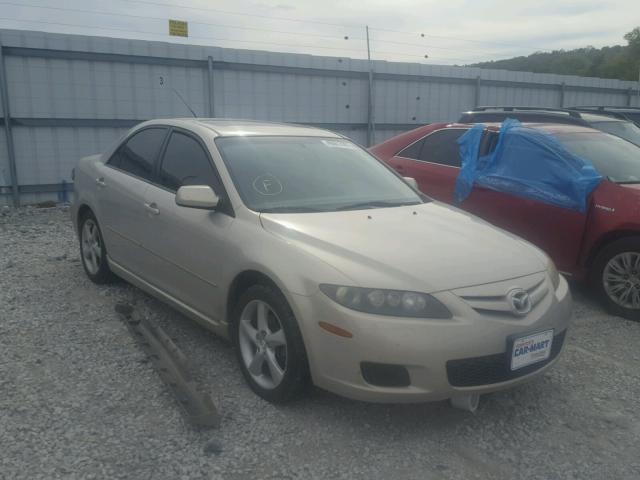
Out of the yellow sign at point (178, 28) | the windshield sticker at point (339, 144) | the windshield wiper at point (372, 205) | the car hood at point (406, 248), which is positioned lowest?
the car hood at point (406, 248)

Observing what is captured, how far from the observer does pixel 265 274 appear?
3203 mm

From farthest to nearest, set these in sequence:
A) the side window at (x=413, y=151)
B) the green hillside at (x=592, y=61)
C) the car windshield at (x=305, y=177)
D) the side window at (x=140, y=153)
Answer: the green hillside at (x=592, y=61) < the side window at (x=413, y=151) < the side window at (x=140, y=153) < the car windshield at (x=305, y=177)

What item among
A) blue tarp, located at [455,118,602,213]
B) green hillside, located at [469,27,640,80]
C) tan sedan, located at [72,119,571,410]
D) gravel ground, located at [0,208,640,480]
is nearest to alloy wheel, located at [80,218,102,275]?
tan sedan, located at [72,119,571,410]

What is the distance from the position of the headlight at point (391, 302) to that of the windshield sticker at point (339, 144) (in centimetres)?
187

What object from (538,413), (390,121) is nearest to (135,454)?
(538,413)

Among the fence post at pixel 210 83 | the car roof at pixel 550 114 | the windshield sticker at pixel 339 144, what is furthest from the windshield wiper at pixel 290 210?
the fence post at pixel 210 83

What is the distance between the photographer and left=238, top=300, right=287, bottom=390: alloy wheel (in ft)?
10.6

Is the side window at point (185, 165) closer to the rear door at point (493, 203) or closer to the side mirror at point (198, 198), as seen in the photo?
the side mirror at point (198, 198)

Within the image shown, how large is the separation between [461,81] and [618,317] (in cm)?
993

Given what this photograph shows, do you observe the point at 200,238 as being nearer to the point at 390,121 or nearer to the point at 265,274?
the point at 265,274

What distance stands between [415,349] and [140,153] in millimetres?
2999

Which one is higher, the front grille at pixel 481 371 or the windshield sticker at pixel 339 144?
the windshield sticker at pixel 339 144

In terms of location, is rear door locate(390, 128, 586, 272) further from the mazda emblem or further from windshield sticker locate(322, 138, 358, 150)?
the mazda emblem

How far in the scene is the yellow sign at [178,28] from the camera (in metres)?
11.3
